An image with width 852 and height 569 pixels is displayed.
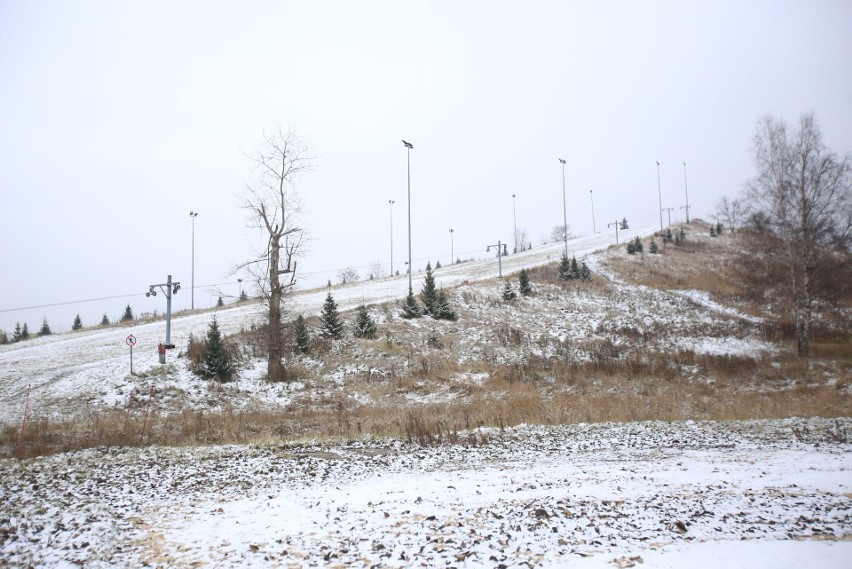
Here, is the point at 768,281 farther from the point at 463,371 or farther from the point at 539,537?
the point at 539,537

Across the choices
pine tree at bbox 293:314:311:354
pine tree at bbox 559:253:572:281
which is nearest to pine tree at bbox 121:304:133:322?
pine tree at bbox 293:314:311:354

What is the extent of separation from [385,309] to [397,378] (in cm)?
1071

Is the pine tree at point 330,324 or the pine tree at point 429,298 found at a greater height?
the pine tree at point 429,298

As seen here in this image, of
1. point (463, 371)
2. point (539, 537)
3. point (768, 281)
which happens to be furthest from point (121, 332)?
point (768, 281)

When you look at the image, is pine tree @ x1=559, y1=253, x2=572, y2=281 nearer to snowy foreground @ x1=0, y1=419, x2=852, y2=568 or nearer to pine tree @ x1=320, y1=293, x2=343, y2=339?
pine tree @ x1=320, y1=293, x2=343, y2=339

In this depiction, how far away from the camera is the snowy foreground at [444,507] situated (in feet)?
18.1

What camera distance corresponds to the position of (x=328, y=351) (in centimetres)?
2561

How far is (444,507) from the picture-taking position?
7.06 metres

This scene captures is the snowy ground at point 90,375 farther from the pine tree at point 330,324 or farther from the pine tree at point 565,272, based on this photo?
the pine tree at point 565,272

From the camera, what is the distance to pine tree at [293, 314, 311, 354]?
25.4 meters

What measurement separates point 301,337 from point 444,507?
1994cm

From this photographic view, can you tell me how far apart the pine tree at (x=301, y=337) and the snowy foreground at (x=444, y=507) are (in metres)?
13.6

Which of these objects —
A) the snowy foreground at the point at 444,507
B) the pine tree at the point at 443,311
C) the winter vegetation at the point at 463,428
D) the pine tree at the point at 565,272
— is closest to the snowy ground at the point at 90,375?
the winter vegetation at the point at 463,428

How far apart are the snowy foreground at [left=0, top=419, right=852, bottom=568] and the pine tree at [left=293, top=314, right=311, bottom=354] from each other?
13.6 m
